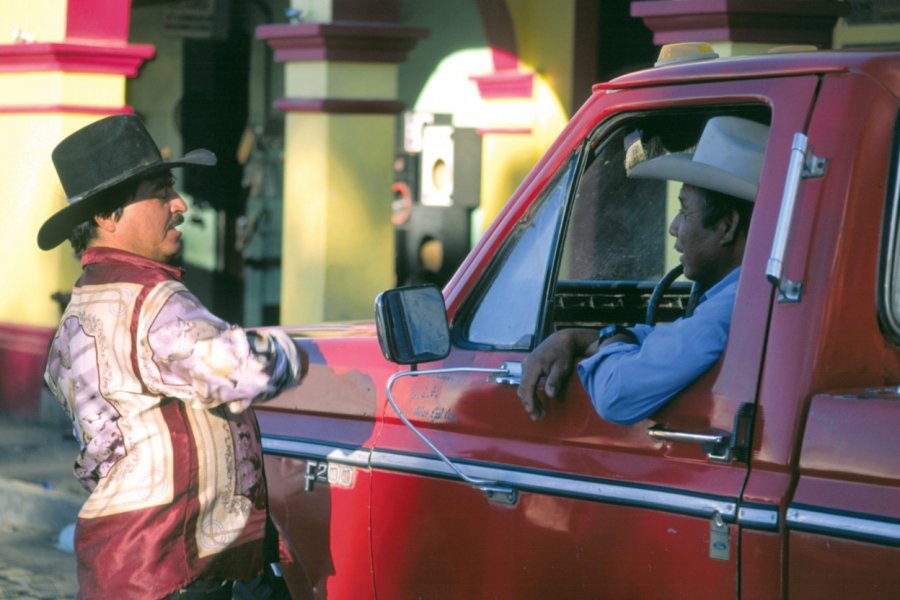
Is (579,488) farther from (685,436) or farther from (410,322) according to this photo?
(410,322)

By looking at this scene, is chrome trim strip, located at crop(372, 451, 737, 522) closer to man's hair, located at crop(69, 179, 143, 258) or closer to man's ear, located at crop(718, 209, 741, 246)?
man's ear, located at crop(718, 209, 741, 246)

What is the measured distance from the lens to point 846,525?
2605mm

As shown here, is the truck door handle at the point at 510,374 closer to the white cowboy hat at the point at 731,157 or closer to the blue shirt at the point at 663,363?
the blue shirt at the point at 663,363

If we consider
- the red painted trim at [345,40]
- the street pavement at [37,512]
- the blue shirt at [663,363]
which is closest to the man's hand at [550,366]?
the blue shirt at [663,363]

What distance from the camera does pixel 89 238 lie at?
3.38 metres

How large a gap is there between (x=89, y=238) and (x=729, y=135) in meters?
1.37

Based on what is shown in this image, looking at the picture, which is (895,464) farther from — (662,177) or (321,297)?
(321,297)

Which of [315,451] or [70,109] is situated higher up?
[70,109]

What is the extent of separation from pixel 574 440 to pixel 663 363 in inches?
12.1

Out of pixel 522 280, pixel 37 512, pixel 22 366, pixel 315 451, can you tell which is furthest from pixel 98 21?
pixel 522 280

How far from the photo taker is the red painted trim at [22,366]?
10711 mm

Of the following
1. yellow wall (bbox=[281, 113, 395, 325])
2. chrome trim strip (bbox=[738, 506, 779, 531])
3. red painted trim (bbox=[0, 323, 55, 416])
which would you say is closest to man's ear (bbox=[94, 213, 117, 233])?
chrome trim strip (bbox=[738, 506, 779, 531])

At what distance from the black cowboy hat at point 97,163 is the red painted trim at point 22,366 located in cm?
748

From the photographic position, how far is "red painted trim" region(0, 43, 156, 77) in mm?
10461
